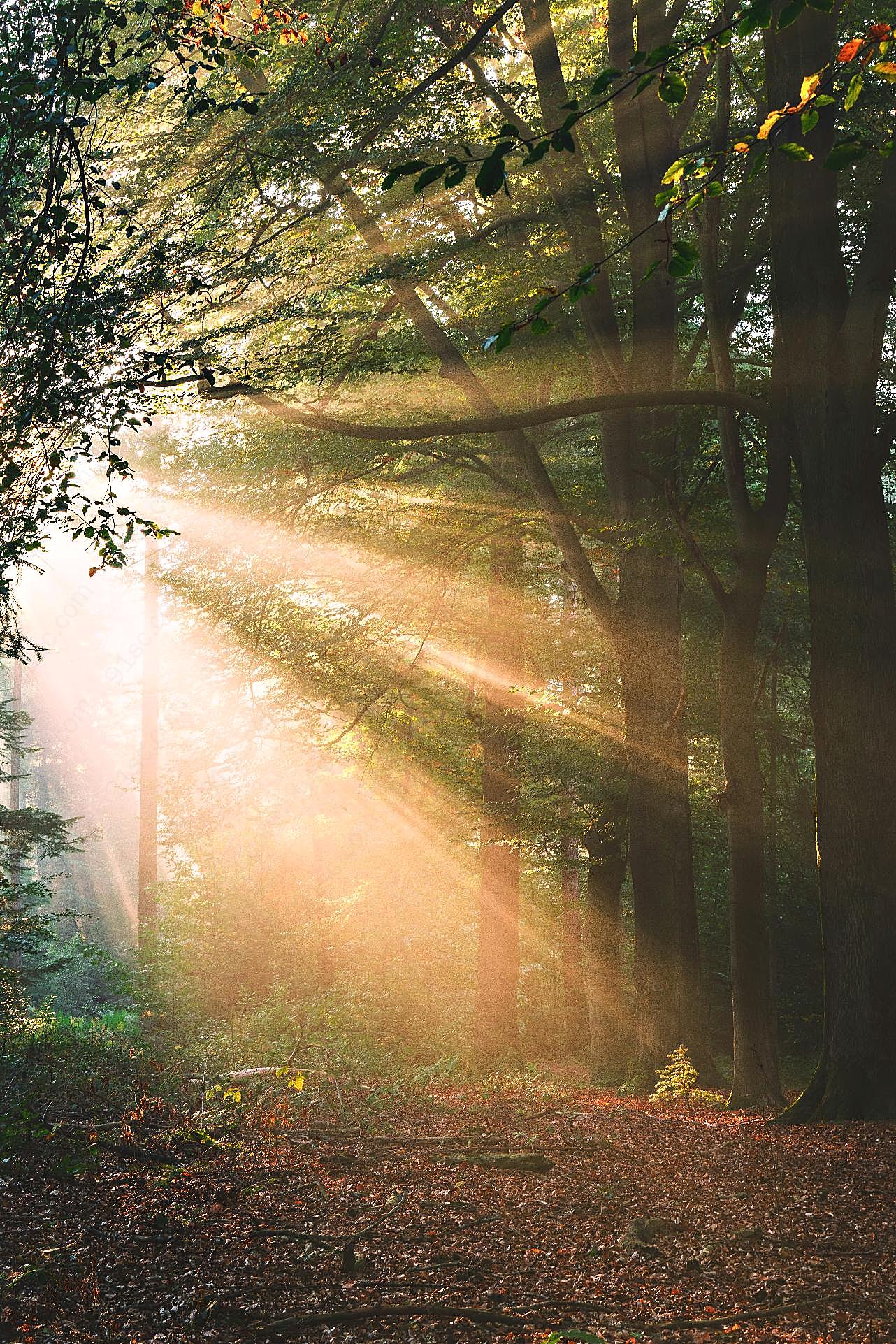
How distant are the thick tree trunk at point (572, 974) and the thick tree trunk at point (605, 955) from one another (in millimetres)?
2804

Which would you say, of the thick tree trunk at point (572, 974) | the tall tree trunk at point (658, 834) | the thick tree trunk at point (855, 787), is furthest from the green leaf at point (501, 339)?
the thick tree trunk at point (572, 974)

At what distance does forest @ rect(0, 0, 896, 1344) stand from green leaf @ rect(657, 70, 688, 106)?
3.9 inches

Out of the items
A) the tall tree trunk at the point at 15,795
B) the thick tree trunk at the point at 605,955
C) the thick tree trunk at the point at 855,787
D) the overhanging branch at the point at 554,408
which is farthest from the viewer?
the tall tree trunk at the point at 15,795

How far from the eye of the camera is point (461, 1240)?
17.2ft

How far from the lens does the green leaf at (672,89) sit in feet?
10.8

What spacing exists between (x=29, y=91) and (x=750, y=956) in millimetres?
8995

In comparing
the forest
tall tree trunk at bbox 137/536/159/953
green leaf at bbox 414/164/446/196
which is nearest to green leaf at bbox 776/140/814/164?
the forest

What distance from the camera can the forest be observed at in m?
4.95

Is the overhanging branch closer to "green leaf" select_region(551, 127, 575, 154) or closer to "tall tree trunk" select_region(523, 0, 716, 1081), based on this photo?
"tall tree trunk" select_region(523, 0, 716, 1081)

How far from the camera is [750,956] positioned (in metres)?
9.88

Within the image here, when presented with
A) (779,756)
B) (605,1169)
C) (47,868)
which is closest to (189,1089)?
(605,1169)

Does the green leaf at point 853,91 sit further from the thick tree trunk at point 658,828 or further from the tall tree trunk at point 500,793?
the tall tree trunk at point 500,793

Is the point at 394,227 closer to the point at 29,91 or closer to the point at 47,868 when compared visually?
the point at 29,91

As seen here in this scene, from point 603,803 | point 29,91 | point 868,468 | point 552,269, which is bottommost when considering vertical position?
point 603,803
